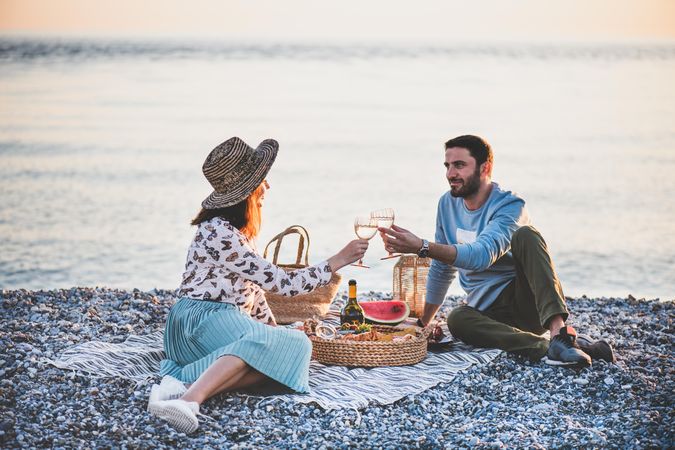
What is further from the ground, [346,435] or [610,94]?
[610,94]

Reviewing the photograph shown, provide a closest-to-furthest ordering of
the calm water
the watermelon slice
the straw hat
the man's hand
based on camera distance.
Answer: the straw hat, the man's hand, the watermelon slice, the calm water

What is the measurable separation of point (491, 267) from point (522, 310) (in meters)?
0.40

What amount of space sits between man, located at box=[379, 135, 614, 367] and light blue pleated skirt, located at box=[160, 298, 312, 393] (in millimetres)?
1091

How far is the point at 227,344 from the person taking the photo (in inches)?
221

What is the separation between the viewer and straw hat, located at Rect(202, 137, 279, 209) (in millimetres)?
5832

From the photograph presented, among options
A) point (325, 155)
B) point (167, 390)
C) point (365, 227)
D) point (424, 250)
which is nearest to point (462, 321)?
point (424, 250)

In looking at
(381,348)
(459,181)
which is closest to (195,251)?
(381,348)

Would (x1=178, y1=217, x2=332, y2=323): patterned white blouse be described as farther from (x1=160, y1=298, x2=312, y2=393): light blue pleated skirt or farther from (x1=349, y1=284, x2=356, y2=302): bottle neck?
(x1=349, y1=284, x2=356, y2=302): bottle neck

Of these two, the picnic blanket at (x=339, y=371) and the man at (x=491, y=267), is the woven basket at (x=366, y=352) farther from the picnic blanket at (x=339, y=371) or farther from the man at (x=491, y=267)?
the man at (x=491, y=267)

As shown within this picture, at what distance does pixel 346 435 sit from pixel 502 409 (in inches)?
43.1

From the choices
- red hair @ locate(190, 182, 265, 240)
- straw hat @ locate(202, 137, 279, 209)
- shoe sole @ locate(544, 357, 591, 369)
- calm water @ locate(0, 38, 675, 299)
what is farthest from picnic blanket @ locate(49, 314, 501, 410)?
calm water @ locate(0, 38, 675, 299)

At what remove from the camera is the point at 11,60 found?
153 ft

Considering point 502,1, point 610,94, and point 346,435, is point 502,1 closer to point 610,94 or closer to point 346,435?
point 610,94

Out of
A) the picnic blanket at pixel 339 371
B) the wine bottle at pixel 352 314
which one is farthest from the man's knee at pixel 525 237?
the wine bottle at pixel 352 314
